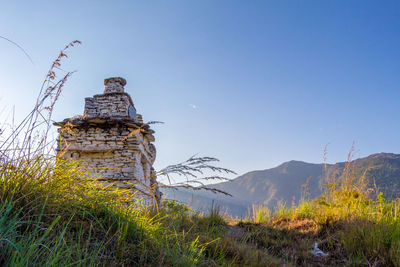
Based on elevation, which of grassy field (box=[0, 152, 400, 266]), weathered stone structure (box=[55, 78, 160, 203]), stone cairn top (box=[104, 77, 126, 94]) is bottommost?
grassy field (box=[0, 152, 400, 266])

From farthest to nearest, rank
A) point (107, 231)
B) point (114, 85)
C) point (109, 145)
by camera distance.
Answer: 1. point (114, 85)
2. point (109, 145)
3. point (107, 231)

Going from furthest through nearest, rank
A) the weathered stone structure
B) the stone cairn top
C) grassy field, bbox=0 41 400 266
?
the stone cairn top
the weathered stone structure
grassy field, bbox=0 41 400 266

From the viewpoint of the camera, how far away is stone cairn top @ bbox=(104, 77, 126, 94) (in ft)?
26.7

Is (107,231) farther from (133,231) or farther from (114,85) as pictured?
(114,85)

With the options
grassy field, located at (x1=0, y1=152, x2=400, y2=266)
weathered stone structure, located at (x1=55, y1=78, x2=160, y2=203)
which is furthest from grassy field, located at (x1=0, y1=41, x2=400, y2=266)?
weathered stone structure, located at (x1=55, y1=78, x2=160, y2=203)

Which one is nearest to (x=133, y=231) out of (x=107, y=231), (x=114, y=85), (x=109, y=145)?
(x=107, y=231)

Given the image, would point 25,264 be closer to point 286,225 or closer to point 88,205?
point 88,205

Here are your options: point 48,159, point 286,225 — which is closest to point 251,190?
point 286,225

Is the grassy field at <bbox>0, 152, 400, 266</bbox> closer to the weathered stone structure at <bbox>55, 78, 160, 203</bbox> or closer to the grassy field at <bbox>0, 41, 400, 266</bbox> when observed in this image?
the grassy field at <bbox>0, 41, 400, 266</bbox>

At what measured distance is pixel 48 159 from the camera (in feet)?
6.65

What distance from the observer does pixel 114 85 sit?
821cm

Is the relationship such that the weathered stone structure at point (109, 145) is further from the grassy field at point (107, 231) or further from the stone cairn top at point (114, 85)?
the grassy field at point (107, 231)

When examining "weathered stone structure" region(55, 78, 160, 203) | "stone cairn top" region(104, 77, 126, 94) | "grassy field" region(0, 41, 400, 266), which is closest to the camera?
"grassy field" region(0, 41, 400, 266)

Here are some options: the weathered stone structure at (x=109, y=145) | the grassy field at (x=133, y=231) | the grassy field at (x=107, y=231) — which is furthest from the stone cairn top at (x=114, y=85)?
the grassy field at (x=107, y=231)
